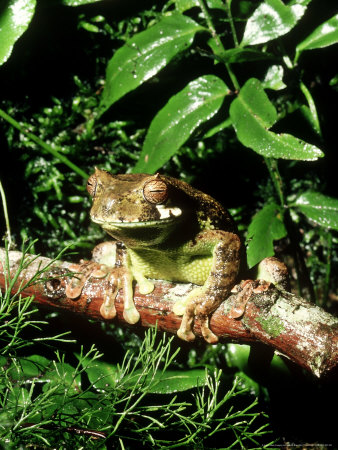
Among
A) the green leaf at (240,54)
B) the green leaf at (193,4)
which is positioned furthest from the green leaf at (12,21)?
the green leaf at (240,54)

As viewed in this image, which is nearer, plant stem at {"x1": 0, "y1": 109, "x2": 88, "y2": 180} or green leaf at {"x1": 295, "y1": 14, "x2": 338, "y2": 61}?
green leaf at {"x1": 295, "y1": 14, "x2": 338, "y2": 61}

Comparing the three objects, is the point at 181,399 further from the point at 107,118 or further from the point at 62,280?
the point at 107,118

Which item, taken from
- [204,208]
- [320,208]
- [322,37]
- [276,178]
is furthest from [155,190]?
[322,37]

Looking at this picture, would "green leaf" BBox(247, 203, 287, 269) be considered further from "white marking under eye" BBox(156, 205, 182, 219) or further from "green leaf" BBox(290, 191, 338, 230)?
"white marking under eye" BBox(156, 205, 182, 219)

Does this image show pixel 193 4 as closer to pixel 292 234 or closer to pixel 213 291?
pixel 292 234

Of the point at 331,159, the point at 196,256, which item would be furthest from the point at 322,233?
the point at 196,256

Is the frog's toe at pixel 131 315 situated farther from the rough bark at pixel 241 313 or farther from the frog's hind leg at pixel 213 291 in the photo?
the frog's hind leg at pixel 213 291

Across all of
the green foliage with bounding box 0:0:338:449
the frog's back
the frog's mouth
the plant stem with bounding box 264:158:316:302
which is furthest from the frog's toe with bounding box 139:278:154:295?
the plant stem with bounding box 264:158:316:302
